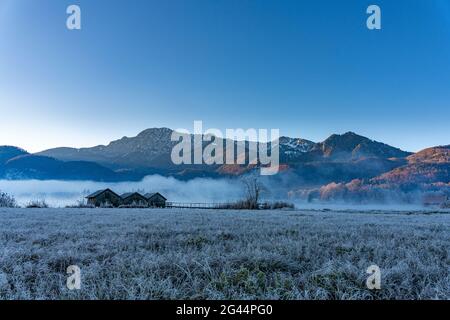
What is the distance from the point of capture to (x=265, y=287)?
3596 mm

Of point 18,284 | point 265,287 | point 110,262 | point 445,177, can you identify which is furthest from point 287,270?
point 445,177

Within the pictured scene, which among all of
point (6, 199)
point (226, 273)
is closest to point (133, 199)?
point (6, 199)

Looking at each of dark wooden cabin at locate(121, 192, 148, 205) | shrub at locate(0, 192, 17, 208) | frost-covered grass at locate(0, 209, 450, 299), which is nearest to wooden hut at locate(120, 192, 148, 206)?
dark wooden cabin at locate(121, 192, 148, 205)

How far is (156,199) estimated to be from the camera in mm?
79938

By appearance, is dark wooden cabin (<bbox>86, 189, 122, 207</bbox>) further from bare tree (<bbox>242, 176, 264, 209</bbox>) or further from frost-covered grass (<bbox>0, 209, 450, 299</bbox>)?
frost-covered grass (<bbox>0, 209, 450, 299</bbox>)

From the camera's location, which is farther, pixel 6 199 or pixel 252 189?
pixel 252 189

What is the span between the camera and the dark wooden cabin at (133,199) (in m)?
73.8

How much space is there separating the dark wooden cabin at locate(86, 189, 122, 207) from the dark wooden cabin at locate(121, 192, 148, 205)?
1.47 metres

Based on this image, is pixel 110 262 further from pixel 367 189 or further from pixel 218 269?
pixel 367 189

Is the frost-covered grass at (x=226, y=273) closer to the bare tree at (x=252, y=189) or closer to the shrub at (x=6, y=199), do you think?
the bare tree at (x=252, y=189)

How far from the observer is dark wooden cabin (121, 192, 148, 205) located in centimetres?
7381

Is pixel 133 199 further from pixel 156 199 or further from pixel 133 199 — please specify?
pixel 156 199

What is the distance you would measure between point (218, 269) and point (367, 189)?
7684 inches
